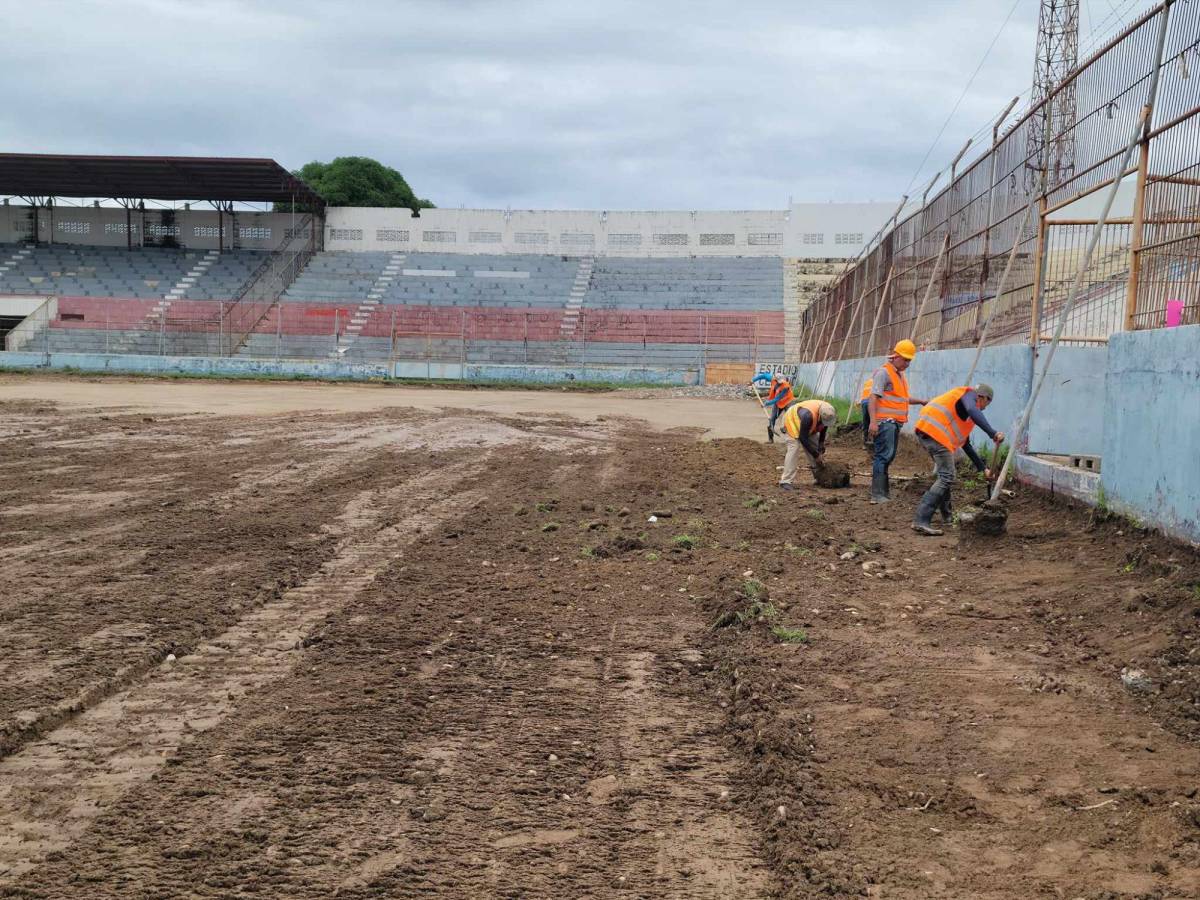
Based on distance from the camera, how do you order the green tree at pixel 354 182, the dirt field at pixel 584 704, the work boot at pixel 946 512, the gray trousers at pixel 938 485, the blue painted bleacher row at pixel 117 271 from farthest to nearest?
the green tree at pixel 354 182, the blue painted bleacher row at pixel 117 271, the work boot at pixel 946 512, the gray trousers at pixel 938 485, the dirt field at pixel 584 704

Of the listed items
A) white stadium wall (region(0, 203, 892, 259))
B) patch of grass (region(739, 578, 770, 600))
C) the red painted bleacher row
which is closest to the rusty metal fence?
patch of grass (region(739, 578, 770, 600))

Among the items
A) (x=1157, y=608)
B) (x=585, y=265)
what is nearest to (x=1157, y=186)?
(x=1157, y=608)

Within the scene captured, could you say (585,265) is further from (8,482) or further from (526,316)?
(8,482)

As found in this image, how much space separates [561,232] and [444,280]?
7.49 metres

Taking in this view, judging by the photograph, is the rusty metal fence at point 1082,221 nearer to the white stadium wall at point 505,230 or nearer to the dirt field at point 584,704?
the dirt field at point 584,704

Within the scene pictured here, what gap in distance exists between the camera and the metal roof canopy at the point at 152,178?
43.5 m

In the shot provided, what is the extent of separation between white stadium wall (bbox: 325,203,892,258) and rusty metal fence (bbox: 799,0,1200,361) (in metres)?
33.9

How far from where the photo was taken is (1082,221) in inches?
410

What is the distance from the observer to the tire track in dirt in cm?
301

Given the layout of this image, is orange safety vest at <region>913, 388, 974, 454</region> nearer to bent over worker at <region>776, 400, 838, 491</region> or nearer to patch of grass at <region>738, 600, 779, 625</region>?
bent over worker at <region>776, 400, 838, 491</region>

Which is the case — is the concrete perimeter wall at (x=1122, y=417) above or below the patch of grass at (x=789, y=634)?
above

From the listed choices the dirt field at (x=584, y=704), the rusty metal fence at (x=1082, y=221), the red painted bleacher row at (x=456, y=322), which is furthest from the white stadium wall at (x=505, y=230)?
the dirt field at (x=584, y=704)

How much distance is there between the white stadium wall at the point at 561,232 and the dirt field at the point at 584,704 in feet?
144

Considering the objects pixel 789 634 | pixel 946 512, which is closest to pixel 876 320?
pixel 946 512
